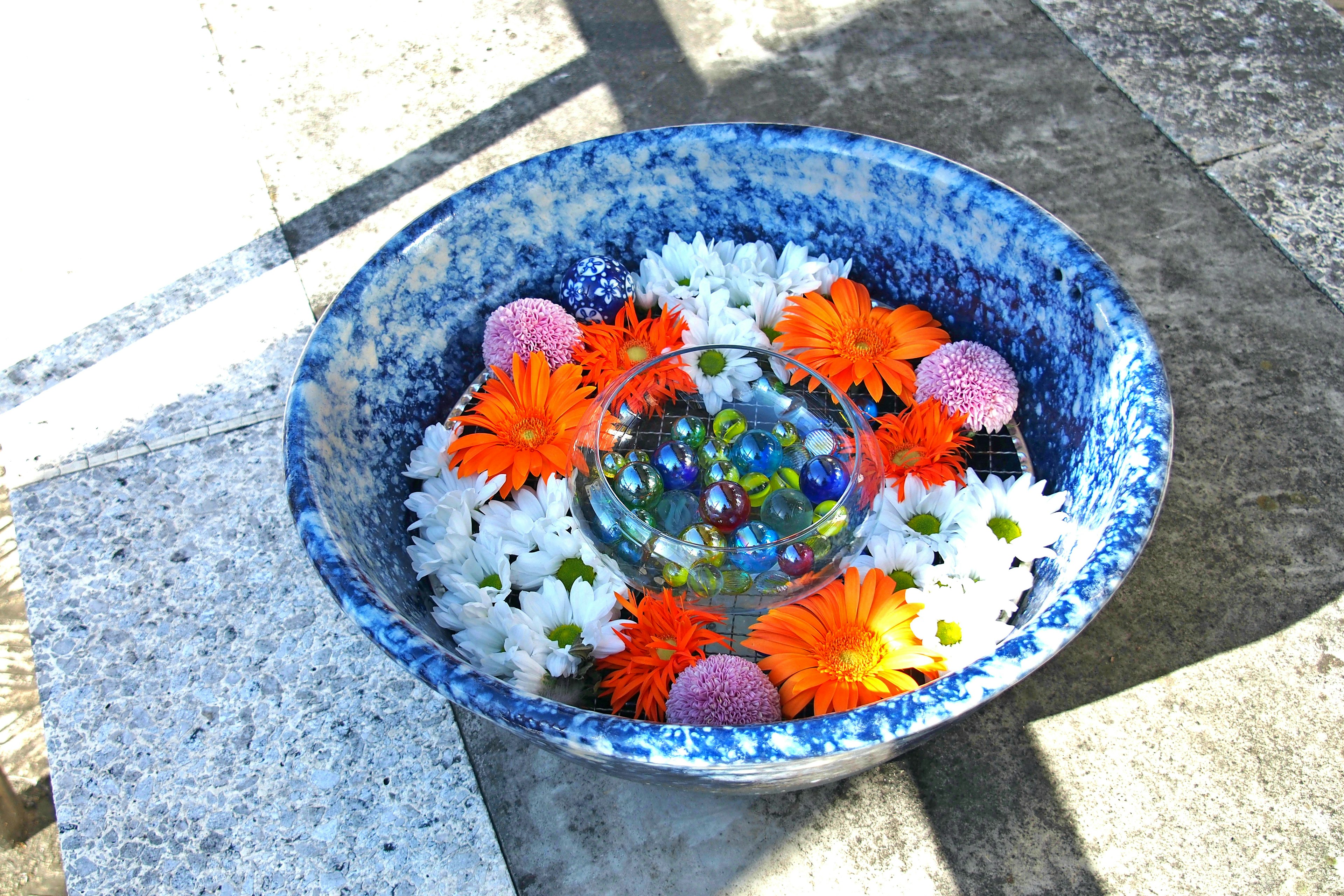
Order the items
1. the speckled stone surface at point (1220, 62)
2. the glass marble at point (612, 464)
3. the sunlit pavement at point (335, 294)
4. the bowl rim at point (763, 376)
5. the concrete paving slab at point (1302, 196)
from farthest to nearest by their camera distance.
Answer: the speckled stone surface at point (1220, 62) → the concrete paving slab at point (1302, 196) → the sunlit pavement at point (335, 294) → the glass marble at point (612, 464) → the bowl rim at point (763, 376)

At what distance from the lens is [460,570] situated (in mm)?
1174

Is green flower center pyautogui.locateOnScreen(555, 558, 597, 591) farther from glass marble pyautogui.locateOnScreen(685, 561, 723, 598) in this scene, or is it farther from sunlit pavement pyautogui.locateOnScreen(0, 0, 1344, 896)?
sunlit pavement pyautogui.locateOnScreen(0, 0, 1344, 896)

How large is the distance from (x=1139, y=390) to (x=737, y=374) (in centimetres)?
47

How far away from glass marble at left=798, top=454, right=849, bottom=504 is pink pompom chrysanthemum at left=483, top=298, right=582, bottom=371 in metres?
0.38

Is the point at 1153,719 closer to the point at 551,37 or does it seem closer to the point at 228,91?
the point at 551,37

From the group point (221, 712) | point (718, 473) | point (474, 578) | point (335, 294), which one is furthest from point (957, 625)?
point (335, 294)

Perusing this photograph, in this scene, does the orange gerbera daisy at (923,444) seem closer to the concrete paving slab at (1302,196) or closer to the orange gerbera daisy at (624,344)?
the orange gerbera daisy at (624,344)

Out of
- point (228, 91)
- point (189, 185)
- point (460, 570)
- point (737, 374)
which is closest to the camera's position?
point (460, 570)

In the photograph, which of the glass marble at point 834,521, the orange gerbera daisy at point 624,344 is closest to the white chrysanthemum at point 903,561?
the glass marble at point 834,521

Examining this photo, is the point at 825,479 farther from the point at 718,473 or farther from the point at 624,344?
the point at 624,344

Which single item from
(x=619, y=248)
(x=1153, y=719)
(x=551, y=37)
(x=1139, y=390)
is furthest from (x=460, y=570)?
(x=551, y=37)

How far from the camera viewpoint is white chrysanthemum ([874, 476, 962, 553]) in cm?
119

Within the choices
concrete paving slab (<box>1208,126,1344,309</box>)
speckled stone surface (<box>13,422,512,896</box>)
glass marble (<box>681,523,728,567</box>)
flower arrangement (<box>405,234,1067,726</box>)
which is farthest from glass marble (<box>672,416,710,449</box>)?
concrete paving slab (<box>1208,126,1344,309</box>)

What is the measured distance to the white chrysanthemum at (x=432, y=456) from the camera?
4.18 ft
